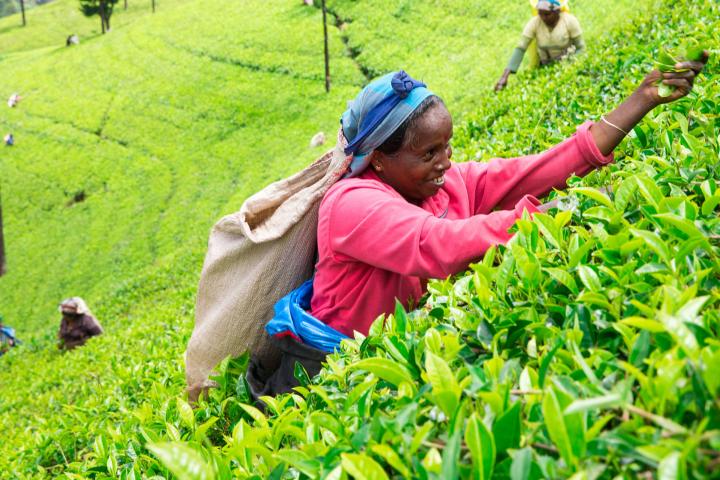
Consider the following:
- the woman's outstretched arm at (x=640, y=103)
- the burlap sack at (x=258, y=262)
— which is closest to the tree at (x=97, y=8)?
the burlap sack at (x=258, y=262)

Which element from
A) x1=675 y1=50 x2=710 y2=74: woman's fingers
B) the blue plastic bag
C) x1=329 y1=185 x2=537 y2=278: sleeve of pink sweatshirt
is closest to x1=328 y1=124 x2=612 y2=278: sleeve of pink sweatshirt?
x1=329 y1=185 x2=537 y2=278: sleeve of pink sweatshirt

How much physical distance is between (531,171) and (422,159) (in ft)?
1.76

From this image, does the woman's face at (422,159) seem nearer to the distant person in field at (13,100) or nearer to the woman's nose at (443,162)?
the woman's nose at (443,162)

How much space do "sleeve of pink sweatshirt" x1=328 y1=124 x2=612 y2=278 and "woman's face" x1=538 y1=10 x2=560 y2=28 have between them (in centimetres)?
651

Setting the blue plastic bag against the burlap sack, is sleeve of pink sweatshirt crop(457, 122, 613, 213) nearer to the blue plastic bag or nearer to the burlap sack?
the burlap sack

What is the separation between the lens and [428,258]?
2.19 m

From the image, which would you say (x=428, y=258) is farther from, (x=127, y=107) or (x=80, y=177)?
(x=127, y=107)

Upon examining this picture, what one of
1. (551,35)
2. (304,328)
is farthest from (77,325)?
(304,328)

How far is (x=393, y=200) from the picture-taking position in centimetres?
230

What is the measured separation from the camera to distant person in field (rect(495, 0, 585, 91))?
8.48 meters

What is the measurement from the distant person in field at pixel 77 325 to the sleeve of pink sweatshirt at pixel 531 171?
9723mm

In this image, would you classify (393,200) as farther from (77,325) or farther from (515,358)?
(77,325)

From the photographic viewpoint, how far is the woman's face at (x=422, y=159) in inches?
96.1

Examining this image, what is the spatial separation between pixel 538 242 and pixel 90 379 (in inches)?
277
